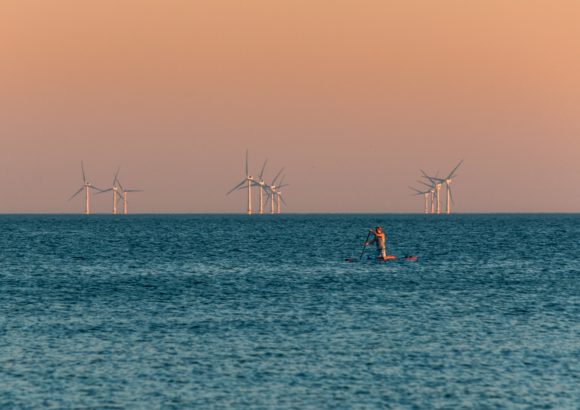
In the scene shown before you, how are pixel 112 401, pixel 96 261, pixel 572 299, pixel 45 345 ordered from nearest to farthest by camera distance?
pixel 112 401
pixel 45 345
pixel 572 299
pixel 96 261

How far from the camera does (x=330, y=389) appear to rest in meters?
34.8

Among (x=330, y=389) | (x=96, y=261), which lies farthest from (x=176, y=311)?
(x=96, y=261)

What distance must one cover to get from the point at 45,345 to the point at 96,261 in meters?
61.5

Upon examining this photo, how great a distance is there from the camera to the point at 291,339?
44812 mm

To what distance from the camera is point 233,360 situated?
39.7 meters

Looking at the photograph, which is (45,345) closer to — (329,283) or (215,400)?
(215,400)

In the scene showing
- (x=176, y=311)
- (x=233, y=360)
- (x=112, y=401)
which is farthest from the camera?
(x=176, y=311)

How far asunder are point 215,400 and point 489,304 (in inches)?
1189

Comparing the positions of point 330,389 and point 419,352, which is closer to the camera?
point 330,389

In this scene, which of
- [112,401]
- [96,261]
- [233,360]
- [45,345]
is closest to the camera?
[112,401]

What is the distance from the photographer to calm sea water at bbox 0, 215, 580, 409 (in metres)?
34.0

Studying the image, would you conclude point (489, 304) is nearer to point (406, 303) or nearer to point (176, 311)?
point (406, 303)

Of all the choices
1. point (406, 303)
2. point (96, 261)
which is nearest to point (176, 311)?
point (406, 303)

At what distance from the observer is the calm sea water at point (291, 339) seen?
34000mm
